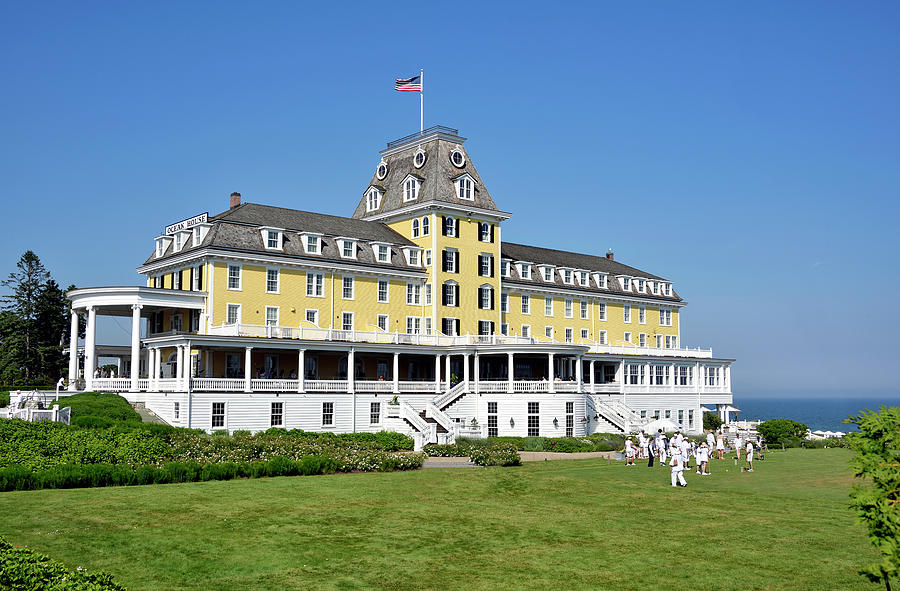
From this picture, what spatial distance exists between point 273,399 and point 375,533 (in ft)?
95.9

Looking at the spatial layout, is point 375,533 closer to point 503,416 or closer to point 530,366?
point 503,416

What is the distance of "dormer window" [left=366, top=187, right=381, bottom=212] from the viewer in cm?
6588

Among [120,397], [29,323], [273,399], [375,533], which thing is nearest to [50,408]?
[120,397]

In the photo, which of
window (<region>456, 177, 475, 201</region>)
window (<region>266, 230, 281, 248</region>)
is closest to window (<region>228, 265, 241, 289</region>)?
window (<region>266, 230, 281, 248</region>)

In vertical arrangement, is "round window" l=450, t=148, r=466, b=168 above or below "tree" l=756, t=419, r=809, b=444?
above

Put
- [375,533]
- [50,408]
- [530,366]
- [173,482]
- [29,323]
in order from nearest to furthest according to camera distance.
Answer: [375,533] → [173,482] → [50,408] → [530,366] → [29,323]

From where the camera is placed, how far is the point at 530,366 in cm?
6594

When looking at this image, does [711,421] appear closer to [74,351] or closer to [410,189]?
[410,189]

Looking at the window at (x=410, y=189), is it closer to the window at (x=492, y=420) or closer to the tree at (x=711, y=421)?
the window at (x=492, y=420)

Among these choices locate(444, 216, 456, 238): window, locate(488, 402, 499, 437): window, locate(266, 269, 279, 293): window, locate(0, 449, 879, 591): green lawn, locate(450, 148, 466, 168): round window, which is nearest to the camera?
locate(0, 449, 879, 591): green lawn

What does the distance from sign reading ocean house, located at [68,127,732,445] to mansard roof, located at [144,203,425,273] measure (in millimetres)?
148

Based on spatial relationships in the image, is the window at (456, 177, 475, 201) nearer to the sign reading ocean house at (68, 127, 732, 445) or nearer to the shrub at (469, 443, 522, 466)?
the sign reading ocean house at (68, 127, 732, 445)

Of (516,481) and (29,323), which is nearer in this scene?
(516,481)

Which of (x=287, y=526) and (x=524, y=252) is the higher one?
(x=524, y=252)
